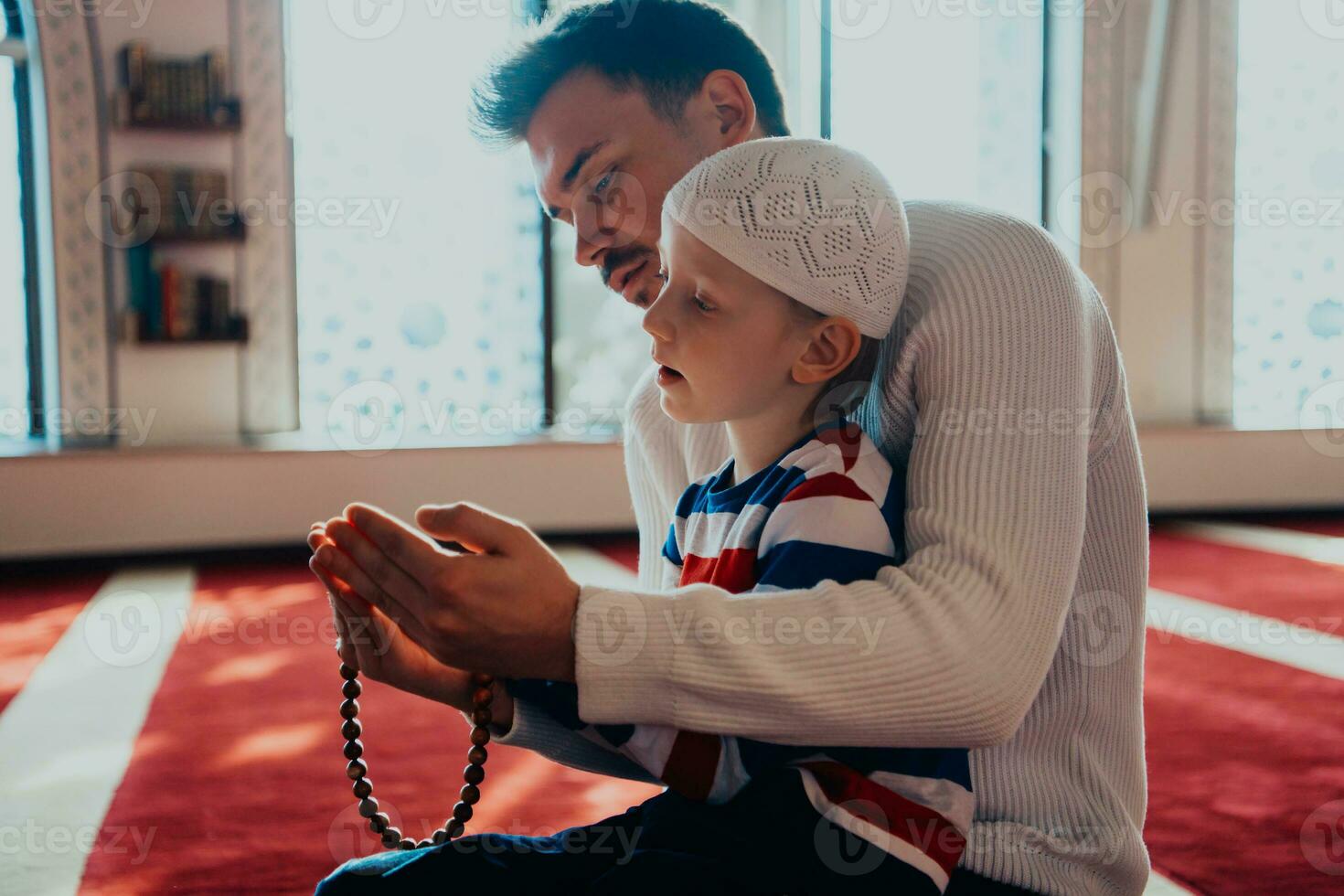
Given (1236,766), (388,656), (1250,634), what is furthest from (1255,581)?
(388,656)

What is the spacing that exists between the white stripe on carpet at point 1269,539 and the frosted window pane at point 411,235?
3.36 meters

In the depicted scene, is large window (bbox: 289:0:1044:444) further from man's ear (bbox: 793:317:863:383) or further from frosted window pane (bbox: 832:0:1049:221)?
man's ear (bbox: 793:317:863:383)

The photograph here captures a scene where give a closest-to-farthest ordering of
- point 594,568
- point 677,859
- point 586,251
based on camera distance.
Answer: point 677,859, point 586,251, point 594,568

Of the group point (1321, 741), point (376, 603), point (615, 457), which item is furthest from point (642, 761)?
point (615, 457)

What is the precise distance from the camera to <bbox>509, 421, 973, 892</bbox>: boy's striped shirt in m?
0.81

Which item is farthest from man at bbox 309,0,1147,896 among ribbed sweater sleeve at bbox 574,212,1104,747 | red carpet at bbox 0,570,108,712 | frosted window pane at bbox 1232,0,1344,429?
frosted window pane at bbox 1232,0,1344,429

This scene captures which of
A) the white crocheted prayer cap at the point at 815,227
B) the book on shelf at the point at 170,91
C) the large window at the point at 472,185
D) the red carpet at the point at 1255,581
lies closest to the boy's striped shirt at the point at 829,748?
the white crocheted prayer cap at the point at 815,227

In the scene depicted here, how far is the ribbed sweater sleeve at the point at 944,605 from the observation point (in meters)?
0.76

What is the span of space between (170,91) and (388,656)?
502 cm

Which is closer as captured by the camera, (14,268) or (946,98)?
(14,268)

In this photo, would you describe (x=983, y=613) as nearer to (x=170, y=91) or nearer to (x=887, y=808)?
(x=887, y=808)

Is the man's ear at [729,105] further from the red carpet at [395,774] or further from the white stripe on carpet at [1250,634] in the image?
the white stripe on carpet at [1250,634]

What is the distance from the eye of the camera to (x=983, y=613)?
30.5 inches

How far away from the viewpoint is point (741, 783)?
83cm
